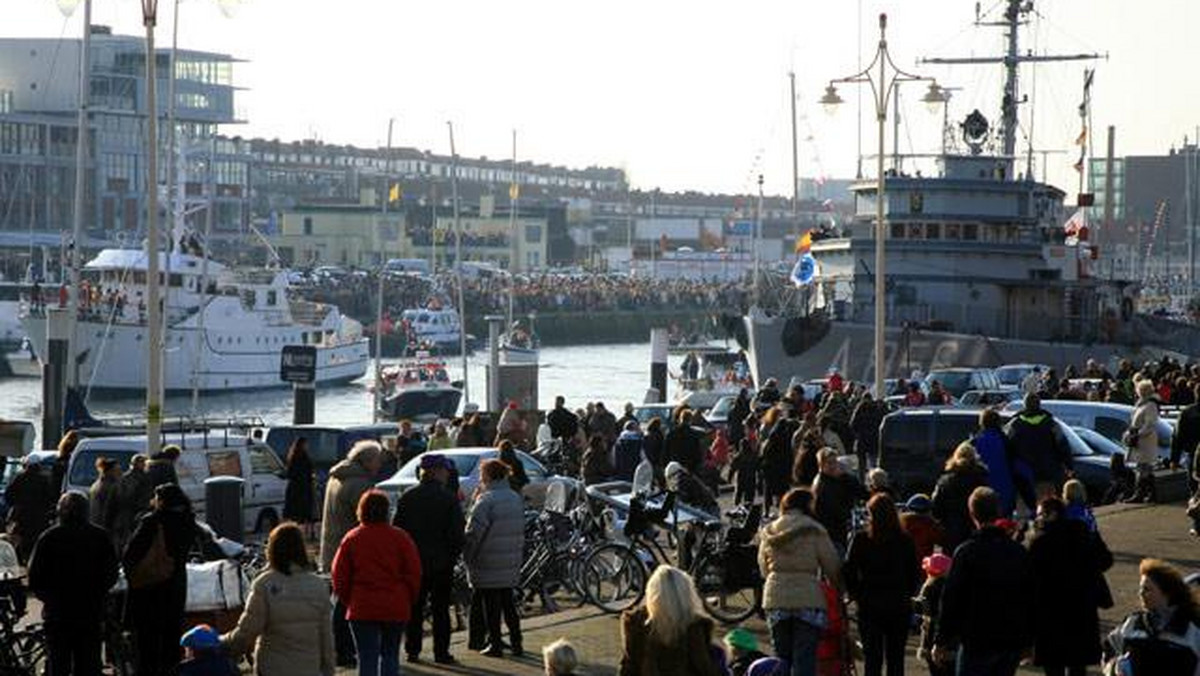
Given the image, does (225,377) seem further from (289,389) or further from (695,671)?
(695,671)

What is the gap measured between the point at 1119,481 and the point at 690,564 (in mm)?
9584

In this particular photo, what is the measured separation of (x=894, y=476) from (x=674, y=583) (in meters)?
16.8

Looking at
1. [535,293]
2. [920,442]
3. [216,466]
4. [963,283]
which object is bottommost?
[535,293]

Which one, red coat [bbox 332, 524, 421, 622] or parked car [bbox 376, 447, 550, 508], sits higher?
red coat [bbox 332, 524, 421, 622]

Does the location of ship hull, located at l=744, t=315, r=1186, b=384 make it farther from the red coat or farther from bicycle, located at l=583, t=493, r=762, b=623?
the red coat

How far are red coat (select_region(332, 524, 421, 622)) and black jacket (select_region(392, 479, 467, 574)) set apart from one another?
216 centimetres

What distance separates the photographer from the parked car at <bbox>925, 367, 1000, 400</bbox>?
1775 inches

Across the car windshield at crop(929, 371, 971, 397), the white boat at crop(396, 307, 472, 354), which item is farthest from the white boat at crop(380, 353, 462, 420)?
the white boat at crop(396, 307, 472, 354)

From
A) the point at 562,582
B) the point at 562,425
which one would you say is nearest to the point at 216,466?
the point at 562,425

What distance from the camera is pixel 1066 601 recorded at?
1427 centimetres

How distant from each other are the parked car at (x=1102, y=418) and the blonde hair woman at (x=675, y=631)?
829 inches

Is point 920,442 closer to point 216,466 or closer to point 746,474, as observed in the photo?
point 746,474

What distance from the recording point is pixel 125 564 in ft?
49.0

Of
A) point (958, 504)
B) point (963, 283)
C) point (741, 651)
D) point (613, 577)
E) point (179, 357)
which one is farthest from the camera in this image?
point (179, 357)
